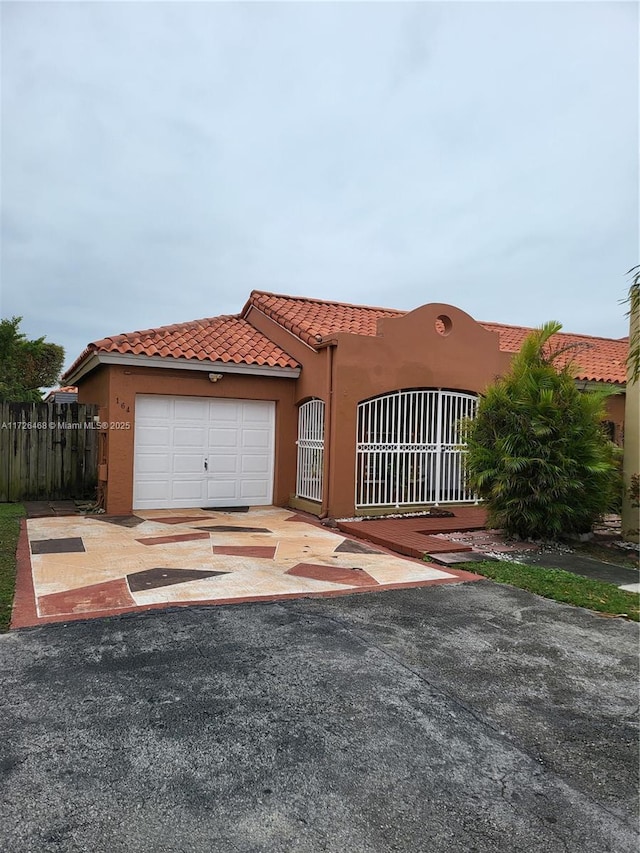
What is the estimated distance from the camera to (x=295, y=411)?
515 inches

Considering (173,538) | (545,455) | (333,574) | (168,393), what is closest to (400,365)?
(545,455)

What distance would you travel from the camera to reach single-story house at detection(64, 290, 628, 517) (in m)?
11.3

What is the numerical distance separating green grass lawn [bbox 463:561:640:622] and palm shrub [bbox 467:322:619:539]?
1575mm

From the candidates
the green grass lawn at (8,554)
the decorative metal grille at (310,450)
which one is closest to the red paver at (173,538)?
the green grass lawn at (8,554)

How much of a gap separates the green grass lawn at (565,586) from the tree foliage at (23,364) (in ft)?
60.6

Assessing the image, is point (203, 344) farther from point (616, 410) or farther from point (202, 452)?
point (616, 410)

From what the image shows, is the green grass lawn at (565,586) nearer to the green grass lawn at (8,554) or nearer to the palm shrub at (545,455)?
the palm shrub at (545,455)

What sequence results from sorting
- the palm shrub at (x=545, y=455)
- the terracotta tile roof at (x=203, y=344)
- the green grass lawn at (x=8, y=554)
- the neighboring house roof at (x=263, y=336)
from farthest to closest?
the neighboring house roof at (x=263, y=336)
the terracotta tile roof at (x=203, y=344)
the palm shrub at (x=545, y=455)
the green grass lawn at (x=8, y=554)

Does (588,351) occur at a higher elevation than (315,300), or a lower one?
lower

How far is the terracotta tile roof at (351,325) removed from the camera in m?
12.9

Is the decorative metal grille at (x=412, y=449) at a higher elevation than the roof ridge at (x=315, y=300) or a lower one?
lower

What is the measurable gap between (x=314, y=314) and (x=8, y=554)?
8850mm

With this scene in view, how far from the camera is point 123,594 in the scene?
5801 mm

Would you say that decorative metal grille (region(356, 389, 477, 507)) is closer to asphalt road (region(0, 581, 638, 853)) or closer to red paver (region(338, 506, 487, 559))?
red paver (region(338, 506, 487, 559))
